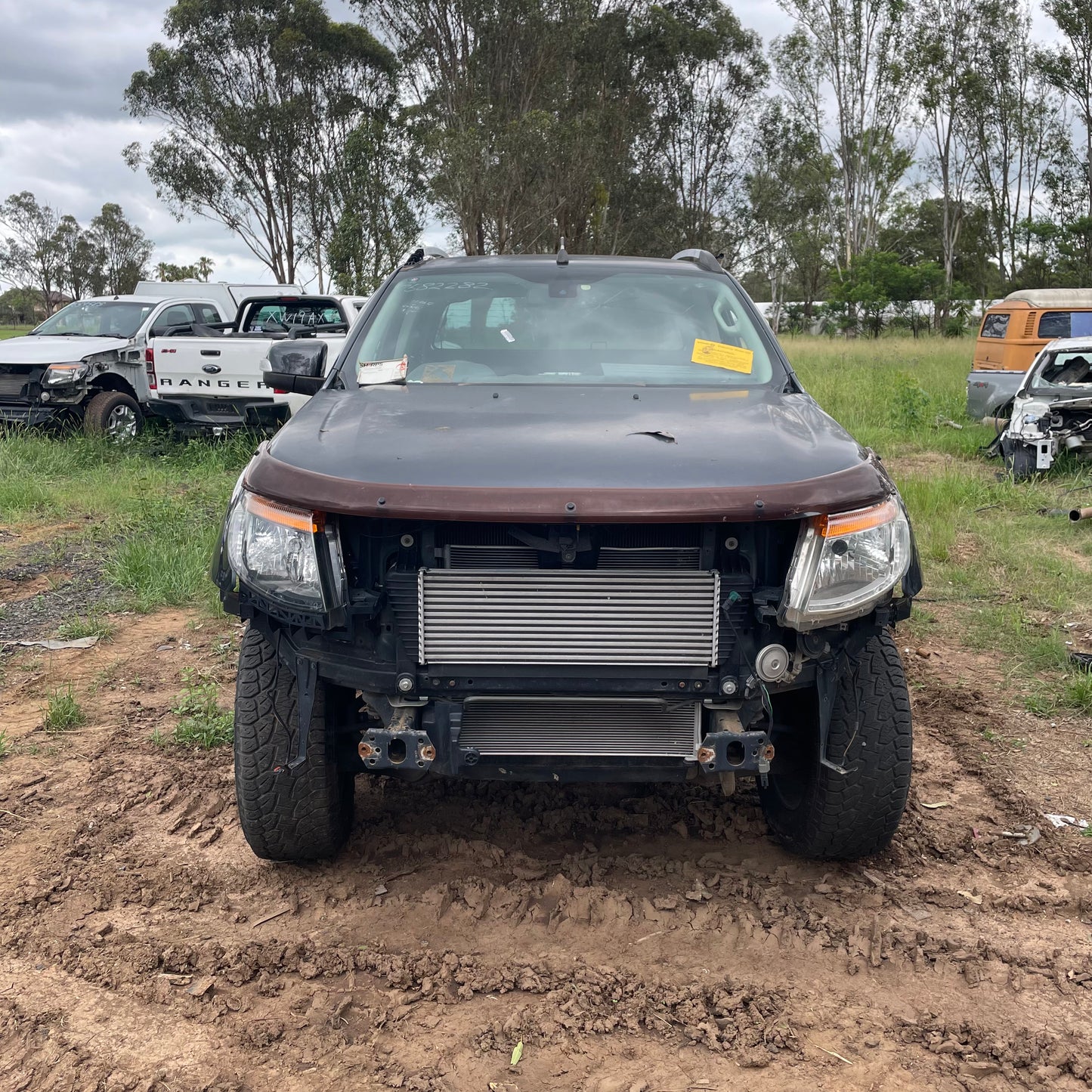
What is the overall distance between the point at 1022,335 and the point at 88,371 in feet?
35.1

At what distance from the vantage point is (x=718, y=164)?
125ft

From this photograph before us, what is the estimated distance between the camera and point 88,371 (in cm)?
1132

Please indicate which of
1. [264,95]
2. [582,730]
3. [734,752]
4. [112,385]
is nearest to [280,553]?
[582,730]

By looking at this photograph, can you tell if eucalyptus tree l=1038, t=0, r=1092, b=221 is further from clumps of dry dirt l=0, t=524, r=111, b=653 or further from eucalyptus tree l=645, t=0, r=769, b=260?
clumps of dry dirt l=0, t=524, r=111, b=653

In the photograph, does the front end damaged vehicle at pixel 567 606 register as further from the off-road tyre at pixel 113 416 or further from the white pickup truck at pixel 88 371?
the off-road tyre at pixel 113 416

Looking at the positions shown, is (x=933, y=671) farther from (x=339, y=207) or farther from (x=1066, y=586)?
(x=339, y=207)

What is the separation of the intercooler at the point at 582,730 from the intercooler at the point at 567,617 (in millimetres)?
162

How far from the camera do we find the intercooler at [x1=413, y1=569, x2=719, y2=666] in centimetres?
255

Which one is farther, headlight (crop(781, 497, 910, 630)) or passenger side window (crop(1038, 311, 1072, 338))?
passenger side window (crop(1038, 311, 1072, 338))

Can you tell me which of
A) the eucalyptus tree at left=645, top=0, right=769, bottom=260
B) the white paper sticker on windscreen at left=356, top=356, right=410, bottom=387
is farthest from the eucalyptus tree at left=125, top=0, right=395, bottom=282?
the white paper sticker on windscreen at left=356, top=356, right=410, bottom=387

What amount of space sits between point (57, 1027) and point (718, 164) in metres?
39.1

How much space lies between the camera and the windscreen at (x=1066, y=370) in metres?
9.98

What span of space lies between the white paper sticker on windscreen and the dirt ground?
1.39 m

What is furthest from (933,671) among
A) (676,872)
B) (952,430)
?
(952,430)
